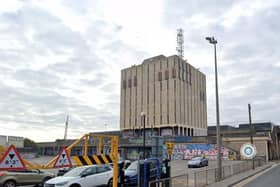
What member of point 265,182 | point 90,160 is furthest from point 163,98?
point 90,160

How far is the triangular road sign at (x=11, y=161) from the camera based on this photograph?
687cm

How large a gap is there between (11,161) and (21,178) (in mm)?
11317

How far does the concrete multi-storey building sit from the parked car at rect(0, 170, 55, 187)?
78553 millimetres

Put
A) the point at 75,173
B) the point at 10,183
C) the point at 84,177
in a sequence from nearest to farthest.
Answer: the point at 84,177 → the point at 75,173 → the point at 10,183

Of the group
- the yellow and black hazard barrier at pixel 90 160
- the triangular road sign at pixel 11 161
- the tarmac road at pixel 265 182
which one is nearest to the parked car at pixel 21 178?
the yellow and black hazard barrier at pixel 90 160

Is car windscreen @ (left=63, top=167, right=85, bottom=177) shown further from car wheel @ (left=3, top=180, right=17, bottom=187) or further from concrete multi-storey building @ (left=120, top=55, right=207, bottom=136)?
concrete multi-storey building @ (left=120, top=55, right=207, bottom=136)

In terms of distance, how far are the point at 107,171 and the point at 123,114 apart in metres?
96.9

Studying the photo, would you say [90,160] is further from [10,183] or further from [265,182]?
[265,182]

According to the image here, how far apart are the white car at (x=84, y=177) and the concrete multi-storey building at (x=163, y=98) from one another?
80170 millimetres

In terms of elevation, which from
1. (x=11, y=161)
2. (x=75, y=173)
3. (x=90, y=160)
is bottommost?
(x=75, y=173)

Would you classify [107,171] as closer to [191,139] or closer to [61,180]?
[61,180]

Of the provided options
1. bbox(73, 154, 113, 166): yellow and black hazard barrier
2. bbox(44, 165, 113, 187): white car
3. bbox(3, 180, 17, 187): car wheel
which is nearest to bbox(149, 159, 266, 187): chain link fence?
bbox(73, 154, 113, 166): yellow and black hazard barrier

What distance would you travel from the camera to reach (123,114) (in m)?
113

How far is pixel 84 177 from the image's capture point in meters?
14.8
